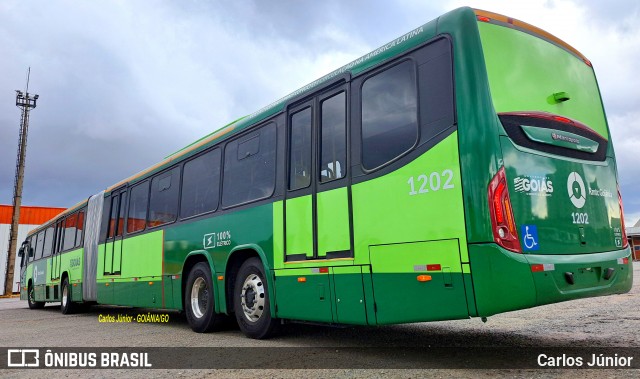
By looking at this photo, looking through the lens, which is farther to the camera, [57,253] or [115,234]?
[57,253]

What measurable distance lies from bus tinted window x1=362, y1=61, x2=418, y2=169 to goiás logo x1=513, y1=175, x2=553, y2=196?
→ 1035 millimetres

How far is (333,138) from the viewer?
6.07 meters

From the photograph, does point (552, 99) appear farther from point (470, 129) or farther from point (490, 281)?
point (490, 281)

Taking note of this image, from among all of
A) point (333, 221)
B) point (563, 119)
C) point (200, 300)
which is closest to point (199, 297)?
point (200, 300)

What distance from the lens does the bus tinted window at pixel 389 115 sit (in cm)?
505

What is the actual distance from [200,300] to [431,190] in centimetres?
524

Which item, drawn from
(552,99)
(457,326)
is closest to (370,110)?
(552,99)

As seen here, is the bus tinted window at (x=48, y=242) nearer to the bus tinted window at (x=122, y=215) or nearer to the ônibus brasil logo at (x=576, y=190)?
the bus tinted window at (x=122, y=215)

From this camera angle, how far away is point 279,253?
6.58m

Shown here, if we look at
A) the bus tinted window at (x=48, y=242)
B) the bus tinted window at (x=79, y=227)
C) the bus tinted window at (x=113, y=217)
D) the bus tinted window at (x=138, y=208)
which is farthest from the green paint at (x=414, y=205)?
the bus tinted window at (x=48, y=242)

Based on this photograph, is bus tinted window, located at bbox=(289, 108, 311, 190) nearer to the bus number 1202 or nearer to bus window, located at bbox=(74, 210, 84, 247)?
the bus number 1202

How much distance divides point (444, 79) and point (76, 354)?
19.0 ft

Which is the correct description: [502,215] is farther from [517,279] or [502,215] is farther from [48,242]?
[48,242]

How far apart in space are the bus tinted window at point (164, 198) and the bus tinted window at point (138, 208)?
1.04 feet
